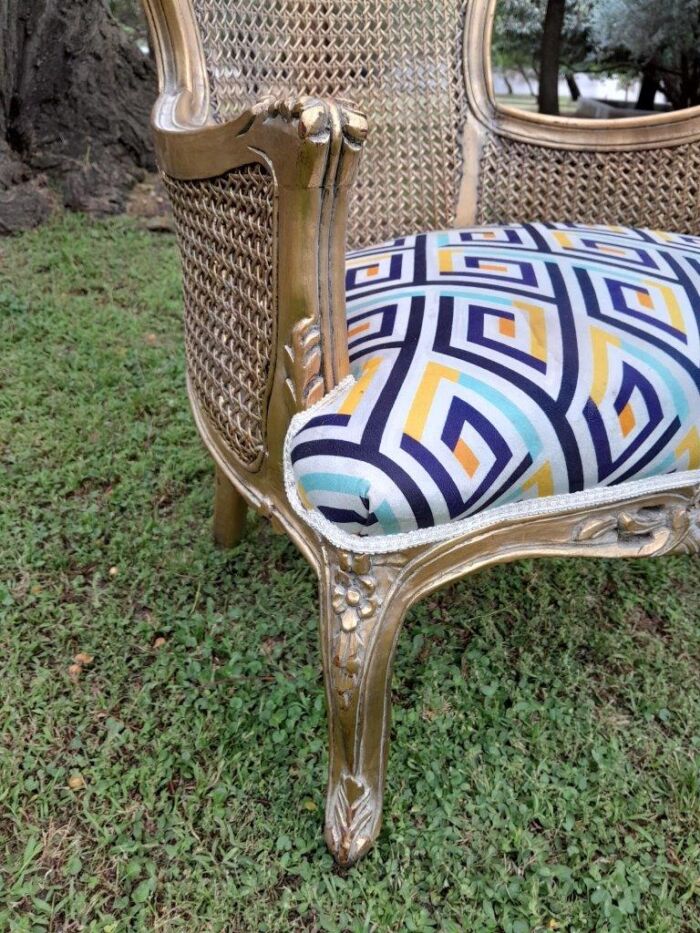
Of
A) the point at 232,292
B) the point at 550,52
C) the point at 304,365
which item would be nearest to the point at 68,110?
the point at 232,292

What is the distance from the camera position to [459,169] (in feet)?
4.69

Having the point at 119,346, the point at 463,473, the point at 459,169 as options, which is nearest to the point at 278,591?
the point at 463,473

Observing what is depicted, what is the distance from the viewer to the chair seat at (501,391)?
2.51 ft

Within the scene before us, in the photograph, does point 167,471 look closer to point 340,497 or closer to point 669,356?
point 340,497

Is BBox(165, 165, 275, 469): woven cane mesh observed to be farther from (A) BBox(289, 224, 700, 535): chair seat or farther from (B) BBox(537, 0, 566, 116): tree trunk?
(B) BBox(537, 0, 566, 116): tree trunk

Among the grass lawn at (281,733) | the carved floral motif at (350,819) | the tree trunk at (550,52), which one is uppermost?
the tree trunk at (550,52)

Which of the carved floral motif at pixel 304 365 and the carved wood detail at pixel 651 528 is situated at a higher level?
the carved floral motif at pixel 304 365

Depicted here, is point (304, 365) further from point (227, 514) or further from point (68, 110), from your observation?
point (68, 110)

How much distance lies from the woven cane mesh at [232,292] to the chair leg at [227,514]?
314 mm

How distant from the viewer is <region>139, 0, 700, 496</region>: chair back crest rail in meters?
0.86

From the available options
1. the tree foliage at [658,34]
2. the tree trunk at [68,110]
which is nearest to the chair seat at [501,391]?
the tree trunk at [68,110]

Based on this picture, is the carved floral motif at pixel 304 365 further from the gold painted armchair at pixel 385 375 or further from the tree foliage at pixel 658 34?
the tree foliage at pixel 658 34

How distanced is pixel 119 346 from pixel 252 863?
160cm

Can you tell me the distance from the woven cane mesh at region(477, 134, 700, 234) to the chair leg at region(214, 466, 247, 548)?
70 centimetres
